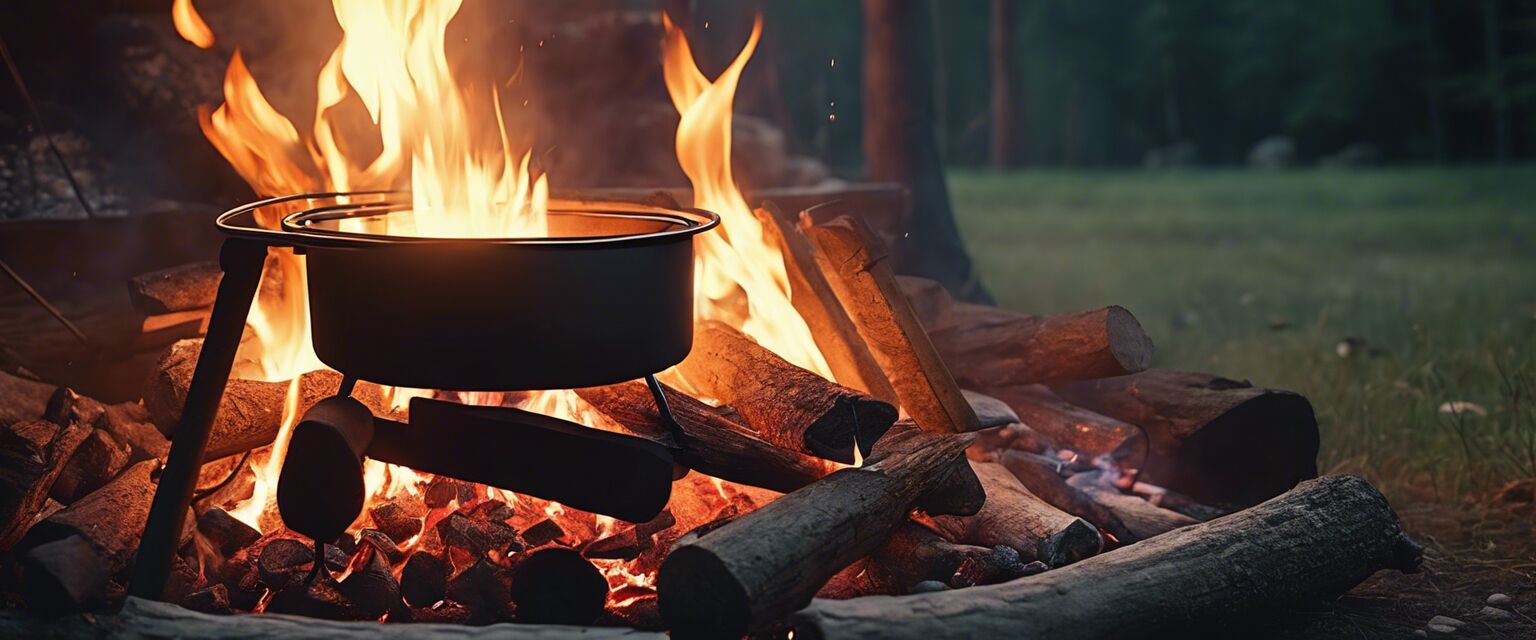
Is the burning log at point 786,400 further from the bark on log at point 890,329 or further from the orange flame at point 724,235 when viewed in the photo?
the bark on log at point 890,329

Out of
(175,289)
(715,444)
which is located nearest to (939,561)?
(715,444)

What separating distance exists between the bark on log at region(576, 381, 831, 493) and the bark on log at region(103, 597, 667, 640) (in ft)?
1.85

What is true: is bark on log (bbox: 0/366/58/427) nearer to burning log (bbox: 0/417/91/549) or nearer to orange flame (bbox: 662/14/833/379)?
burning log (bbox: 0/417/91/549)

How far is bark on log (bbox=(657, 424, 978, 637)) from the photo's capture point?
7.74 ft

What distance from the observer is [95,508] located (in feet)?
9.03

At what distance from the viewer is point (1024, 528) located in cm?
311

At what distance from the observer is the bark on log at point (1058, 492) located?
3.40m

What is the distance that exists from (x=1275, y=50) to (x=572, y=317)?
31783mm

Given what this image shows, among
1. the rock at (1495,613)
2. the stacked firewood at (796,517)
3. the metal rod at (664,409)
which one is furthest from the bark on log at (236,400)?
the rock at (1495,613)

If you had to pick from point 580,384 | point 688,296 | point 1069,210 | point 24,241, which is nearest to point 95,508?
point 580,384

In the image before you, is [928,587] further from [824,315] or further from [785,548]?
[824,315]

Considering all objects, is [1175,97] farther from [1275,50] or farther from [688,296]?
[688,296]

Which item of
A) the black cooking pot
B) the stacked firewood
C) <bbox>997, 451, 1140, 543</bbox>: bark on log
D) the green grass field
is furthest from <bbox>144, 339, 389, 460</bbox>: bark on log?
the green grass field

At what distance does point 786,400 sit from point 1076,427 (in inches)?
54.8
